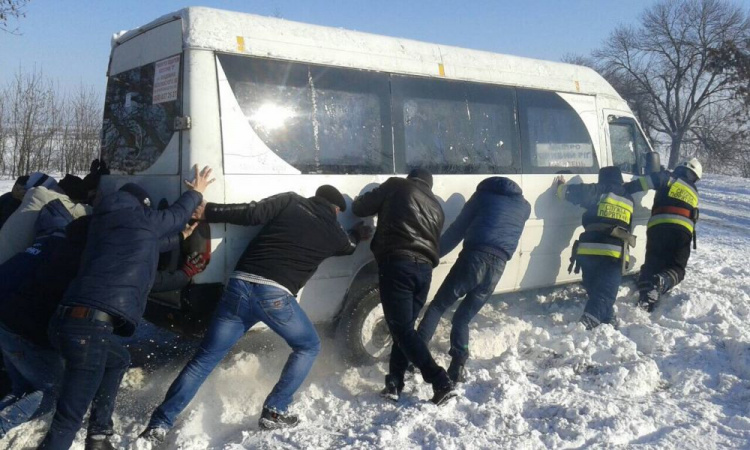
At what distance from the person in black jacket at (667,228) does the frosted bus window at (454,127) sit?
1614 millimetres

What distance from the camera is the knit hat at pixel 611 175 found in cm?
665

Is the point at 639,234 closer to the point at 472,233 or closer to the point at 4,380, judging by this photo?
the point at 472,233

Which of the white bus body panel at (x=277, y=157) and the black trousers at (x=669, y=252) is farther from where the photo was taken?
the black trousers at (x=669, y=252)

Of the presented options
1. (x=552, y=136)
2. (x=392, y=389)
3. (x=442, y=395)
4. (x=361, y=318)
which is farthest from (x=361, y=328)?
(x=552, y=136)

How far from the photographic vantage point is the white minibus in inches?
183

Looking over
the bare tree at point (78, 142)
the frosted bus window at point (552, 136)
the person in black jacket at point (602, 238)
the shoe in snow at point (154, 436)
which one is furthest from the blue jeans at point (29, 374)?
the bare tree at point (78, 142)

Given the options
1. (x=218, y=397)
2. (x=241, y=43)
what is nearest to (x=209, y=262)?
(x=218, y=397)

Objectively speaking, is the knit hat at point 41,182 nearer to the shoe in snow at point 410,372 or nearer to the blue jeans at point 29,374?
the blue jeans at point 29,374

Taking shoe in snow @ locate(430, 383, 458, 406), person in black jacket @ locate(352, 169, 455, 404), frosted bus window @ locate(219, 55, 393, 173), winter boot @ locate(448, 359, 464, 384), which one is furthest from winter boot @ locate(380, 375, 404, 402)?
frosted bus window @ locate(219, 55, 393, 173)

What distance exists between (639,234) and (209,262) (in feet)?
16.8

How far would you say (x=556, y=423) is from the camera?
4.31m

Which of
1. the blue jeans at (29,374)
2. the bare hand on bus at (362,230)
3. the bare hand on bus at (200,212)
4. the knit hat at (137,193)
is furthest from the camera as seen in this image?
the bare hand on bus at (362,230)

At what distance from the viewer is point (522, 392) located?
4746 millimetres

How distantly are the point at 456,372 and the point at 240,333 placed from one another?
1.75 meters
